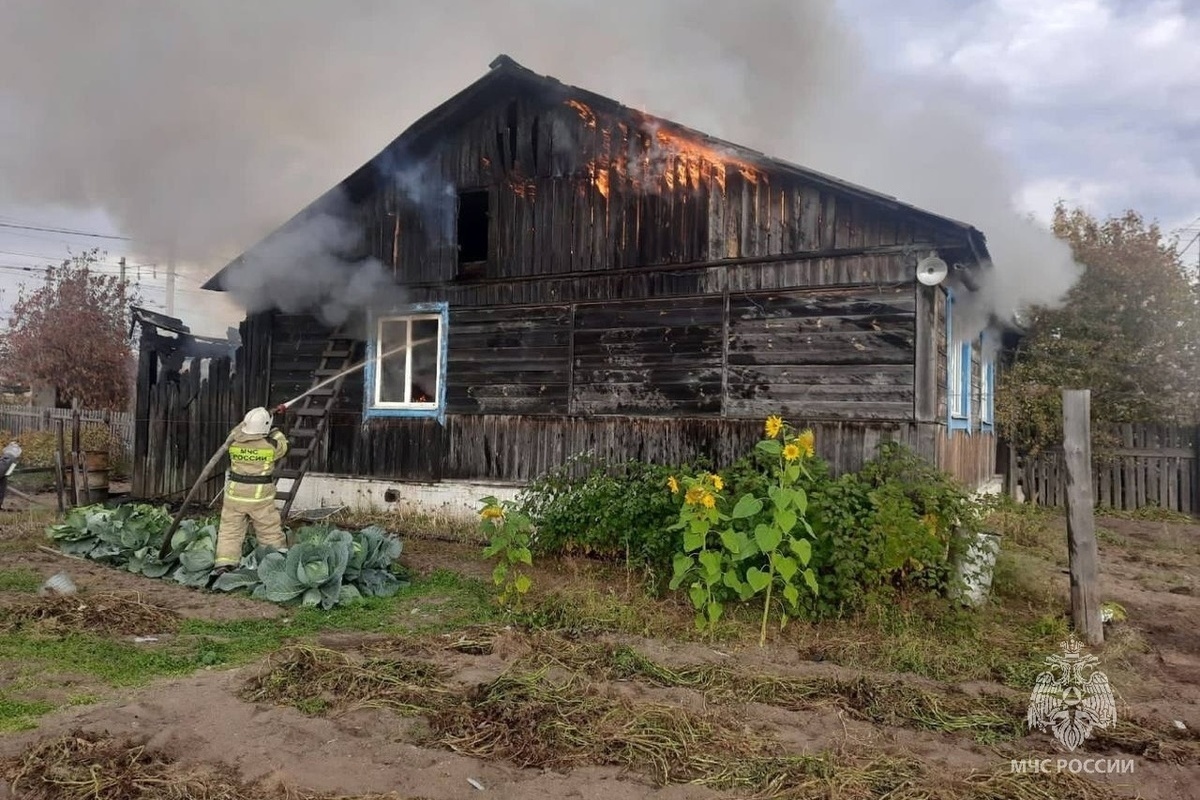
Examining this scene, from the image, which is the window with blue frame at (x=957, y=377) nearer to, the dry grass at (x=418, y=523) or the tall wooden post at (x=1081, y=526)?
the tall wooden post at (x=1081, y=526)

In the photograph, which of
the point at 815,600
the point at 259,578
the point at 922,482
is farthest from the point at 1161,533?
the point at 259,578

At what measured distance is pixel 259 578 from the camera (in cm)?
688

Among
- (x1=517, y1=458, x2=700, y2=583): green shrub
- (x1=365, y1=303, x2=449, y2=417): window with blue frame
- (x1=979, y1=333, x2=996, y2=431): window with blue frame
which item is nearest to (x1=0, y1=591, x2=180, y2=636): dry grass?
(x1=517, y1=458, x2=700, y2=583): green shrub

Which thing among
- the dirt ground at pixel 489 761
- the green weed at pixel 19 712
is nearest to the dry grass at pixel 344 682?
the dirt ground at pixel 489 761

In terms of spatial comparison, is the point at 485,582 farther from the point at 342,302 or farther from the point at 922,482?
the point at 342,302

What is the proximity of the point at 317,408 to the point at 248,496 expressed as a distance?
3.22m

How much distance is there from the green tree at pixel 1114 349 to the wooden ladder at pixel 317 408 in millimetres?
12109

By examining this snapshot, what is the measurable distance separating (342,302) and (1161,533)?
1303 centimetres

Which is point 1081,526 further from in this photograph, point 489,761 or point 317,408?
point 317,408

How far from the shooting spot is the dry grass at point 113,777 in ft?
10.9

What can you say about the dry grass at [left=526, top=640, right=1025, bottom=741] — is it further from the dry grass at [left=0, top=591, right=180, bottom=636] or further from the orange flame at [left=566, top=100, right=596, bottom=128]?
the orange flame at [left=566, top=100, right=596, bottom=128]

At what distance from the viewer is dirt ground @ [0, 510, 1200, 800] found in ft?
11.6

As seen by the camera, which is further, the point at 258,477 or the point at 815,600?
the point at 258,477

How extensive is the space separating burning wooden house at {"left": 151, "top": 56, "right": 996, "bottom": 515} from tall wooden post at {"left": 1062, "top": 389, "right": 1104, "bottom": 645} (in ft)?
5.17
